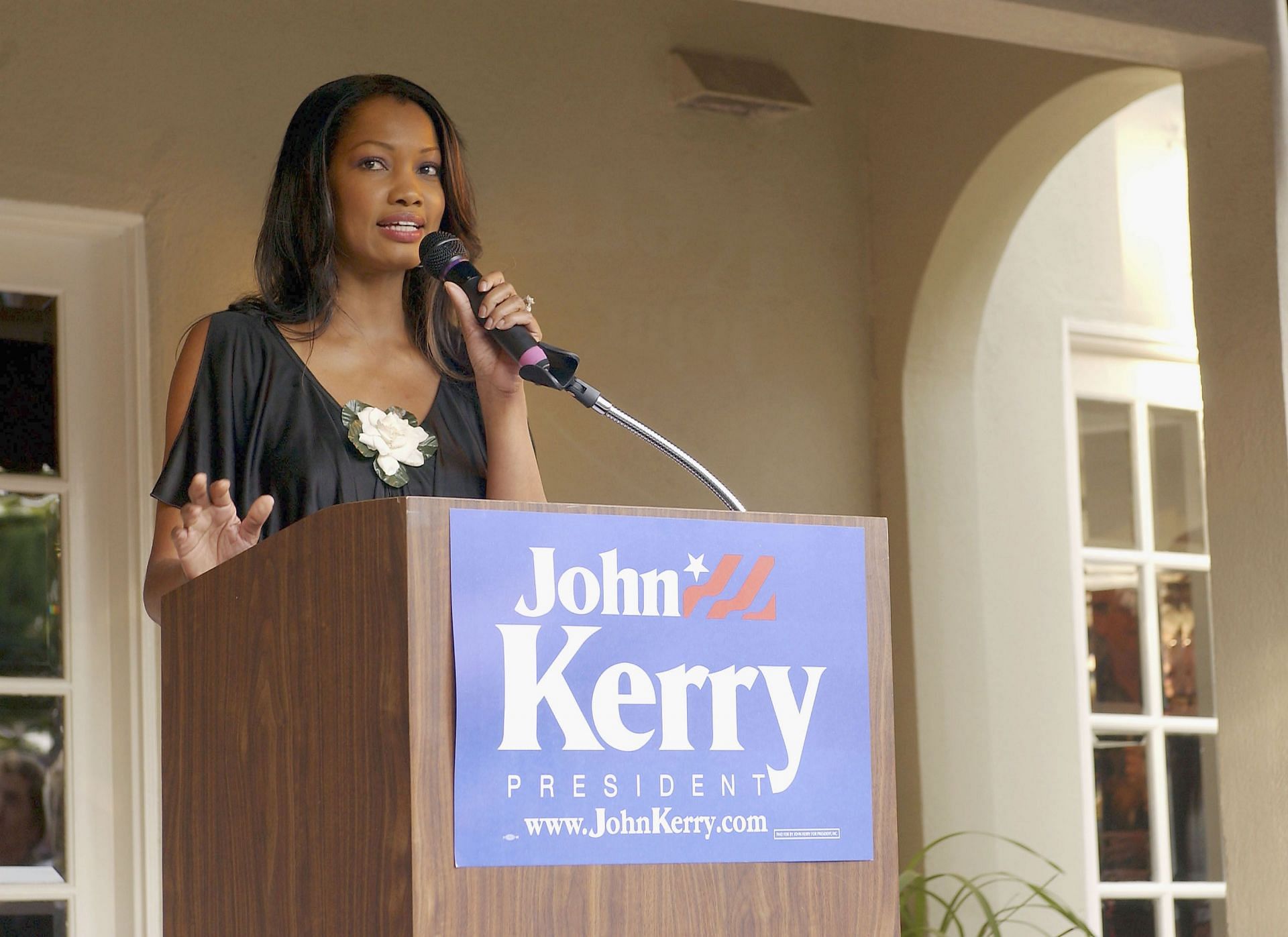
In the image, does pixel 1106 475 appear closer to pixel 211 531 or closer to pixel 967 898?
pixel 967 898

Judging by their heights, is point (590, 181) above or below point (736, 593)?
above

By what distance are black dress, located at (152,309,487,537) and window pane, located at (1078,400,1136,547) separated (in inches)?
127

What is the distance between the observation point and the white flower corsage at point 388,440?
6.45ft

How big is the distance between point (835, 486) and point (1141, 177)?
4.98ft

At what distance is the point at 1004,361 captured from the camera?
15.4ft

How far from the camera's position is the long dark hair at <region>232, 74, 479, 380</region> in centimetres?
212

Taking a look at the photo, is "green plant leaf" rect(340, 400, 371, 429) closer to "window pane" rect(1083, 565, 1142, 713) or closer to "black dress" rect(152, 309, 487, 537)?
"black dress" rect(152, 309, 487, 537)

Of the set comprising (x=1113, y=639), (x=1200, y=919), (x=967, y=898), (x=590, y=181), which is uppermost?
(x=590, y=181)

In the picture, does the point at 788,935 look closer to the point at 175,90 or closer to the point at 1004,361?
the point at 175,90

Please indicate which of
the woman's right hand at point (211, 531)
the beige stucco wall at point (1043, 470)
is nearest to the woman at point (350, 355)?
the woman's right hand at point (211, 531)

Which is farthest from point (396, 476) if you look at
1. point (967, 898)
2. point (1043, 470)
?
point (1043, 470)

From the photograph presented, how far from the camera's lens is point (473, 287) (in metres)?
1.80

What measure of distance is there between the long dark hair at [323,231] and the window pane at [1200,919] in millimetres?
3554

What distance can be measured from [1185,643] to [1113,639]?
11.4 inches
